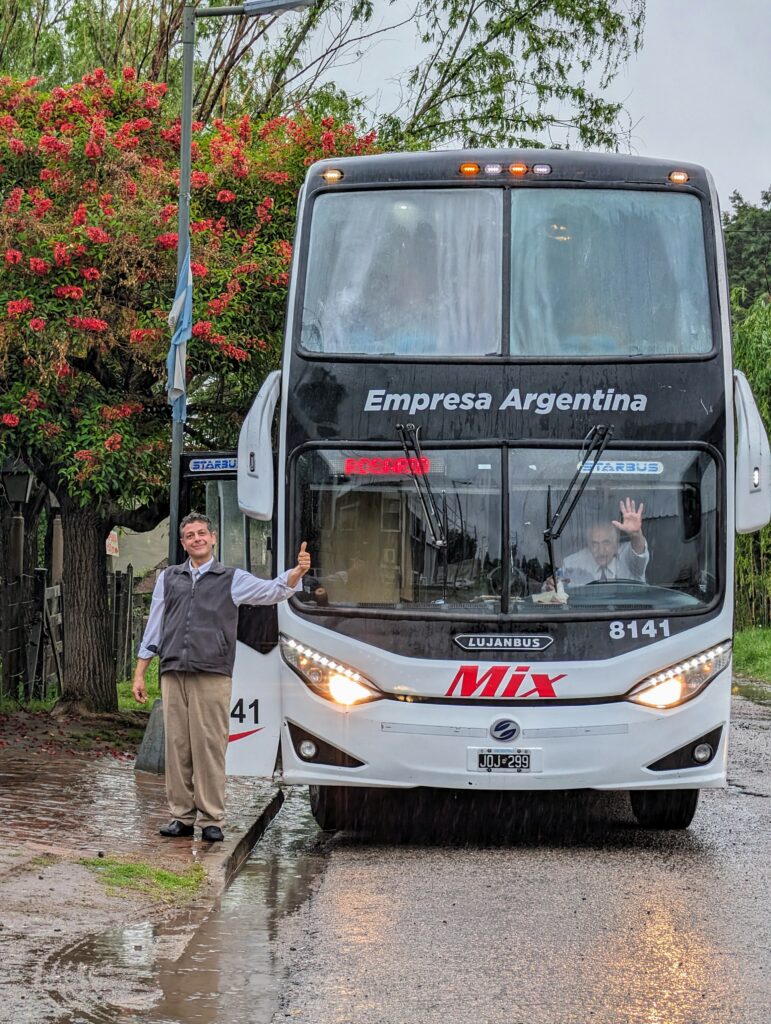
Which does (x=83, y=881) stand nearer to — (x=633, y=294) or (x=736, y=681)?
(x=633, y=294)

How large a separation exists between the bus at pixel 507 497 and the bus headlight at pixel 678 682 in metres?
0.01

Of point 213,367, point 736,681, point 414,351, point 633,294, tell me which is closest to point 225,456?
point 414,351

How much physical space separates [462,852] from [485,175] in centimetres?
439

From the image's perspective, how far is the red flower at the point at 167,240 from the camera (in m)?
16.0

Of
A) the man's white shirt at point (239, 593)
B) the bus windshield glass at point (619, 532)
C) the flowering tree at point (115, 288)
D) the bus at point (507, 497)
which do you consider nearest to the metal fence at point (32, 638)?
the flowering tree at point (115, 288)

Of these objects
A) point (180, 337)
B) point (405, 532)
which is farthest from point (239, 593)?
point (180, 337)

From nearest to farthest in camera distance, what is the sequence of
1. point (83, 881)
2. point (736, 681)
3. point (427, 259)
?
point (83, 881), point (427, 259), point (736, 681)

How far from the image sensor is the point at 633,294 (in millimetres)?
10781

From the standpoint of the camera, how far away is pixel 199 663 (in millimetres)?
10062

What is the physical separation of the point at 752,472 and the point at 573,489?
113cm

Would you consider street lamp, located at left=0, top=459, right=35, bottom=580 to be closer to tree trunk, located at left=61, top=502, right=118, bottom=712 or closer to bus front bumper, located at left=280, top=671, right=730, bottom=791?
tree trunk, located at left=61, top=502, right=118, bottom=712

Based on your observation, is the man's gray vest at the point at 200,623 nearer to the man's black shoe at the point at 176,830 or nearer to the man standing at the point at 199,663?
the man standing at the point at 199,663

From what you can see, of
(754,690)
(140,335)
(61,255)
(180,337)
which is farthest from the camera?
(754,690)

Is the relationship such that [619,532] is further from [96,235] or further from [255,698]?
[96,235]
